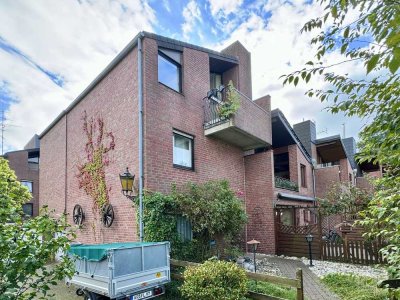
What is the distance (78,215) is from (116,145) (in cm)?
373

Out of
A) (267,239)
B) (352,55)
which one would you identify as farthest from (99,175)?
(352,55)

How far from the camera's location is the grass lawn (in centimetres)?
563

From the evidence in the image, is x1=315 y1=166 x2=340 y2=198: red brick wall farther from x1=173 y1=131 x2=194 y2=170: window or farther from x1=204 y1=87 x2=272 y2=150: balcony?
x1=173 y1=131 x2=194 y2=170: window

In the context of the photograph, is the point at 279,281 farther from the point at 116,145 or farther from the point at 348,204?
the point at 348,204

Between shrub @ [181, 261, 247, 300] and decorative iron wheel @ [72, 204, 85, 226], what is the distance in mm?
6846

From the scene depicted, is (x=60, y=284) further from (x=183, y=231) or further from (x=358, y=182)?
(x=358, y=182)

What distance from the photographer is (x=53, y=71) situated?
455 inches

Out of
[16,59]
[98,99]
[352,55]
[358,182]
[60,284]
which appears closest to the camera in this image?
[352,55]

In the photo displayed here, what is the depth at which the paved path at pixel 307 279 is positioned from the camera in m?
6.84

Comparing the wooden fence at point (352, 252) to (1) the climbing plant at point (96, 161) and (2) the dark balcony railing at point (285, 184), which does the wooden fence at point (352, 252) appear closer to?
(2) the dark balcony railing at point (285, 184)

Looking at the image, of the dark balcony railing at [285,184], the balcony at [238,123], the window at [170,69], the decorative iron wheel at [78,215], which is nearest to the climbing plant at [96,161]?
the decorative iron wheel at [78,215]

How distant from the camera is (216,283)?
5457mm

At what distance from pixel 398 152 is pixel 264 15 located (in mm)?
4535

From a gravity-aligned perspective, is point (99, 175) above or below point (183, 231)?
above
